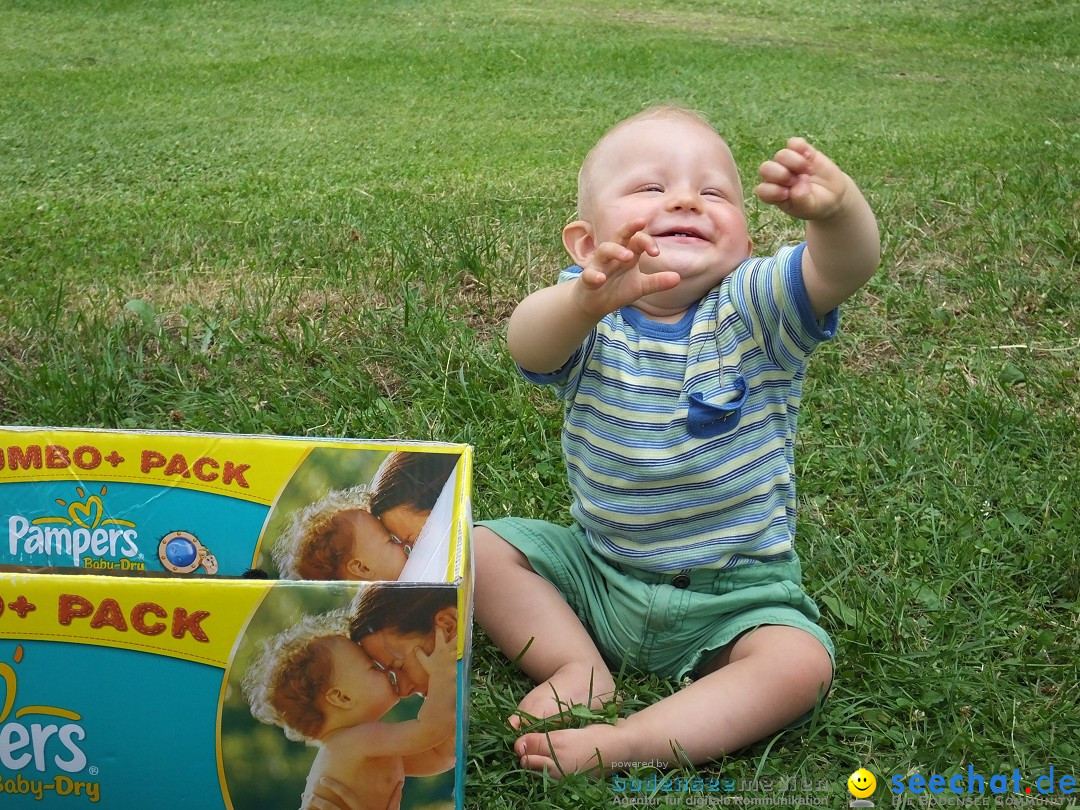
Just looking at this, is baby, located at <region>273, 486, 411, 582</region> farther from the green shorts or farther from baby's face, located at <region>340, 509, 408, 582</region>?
the green shorts

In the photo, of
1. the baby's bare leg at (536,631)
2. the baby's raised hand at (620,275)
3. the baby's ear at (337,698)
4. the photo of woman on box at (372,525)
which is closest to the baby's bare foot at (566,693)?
the baby's bare leg at (536,631)

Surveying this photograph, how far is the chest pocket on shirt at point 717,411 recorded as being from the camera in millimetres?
1766

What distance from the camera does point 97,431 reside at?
1.89 m

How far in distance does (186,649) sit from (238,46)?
28.7 feet

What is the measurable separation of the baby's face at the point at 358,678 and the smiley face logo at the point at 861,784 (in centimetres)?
68

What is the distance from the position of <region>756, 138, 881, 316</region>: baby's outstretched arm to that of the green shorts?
18.0 inches

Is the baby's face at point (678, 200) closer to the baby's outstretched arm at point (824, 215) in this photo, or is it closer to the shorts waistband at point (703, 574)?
the baby's outstretched arm at point (824, 215)

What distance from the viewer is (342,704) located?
1.36 m

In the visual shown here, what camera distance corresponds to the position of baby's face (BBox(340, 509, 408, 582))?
1.87 metres

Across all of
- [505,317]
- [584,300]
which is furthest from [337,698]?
[505,317]

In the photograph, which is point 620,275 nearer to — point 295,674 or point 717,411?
point 717,411

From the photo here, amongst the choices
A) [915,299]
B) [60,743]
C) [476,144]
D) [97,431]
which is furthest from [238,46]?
[60,743]

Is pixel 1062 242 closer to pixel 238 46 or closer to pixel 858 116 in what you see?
pixel 858 116

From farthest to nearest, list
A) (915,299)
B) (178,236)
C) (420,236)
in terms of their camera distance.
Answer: (178,236) < (420,236) < (915,299)
